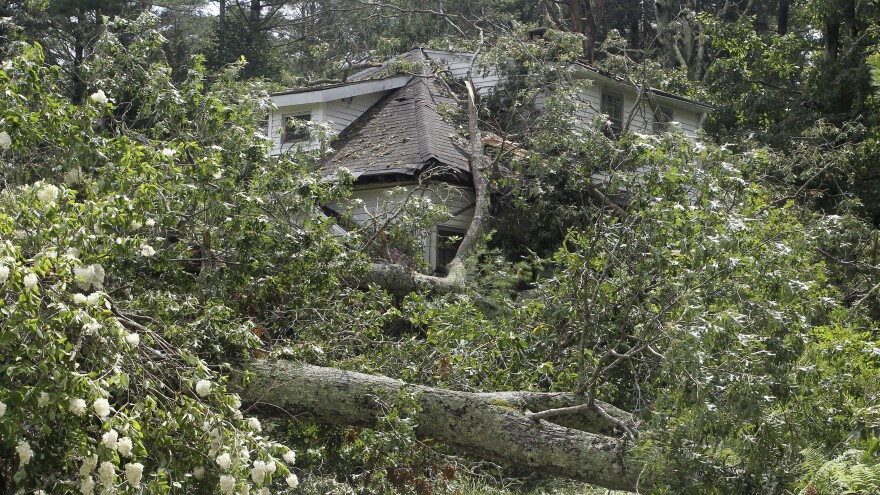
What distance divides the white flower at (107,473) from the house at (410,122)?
31.4ft

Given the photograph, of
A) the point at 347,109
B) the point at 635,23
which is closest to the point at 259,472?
the point at 347,109

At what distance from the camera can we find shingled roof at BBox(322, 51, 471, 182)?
15.2 meters

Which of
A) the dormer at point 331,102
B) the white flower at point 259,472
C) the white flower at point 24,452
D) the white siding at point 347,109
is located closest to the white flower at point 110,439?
the white flower at point 24,452

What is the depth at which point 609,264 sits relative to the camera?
7391 millimetres

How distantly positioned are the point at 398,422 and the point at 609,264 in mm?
2004

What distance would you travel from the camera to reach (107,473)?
179 inches

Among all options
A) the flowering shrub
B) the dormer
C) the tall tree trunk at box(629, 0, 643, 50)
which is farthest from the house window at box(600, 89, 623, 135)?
the tall tree trunk at box(629, 0, 643, 50)

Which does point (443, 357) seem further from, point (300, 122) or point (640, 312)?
point (300, 122)

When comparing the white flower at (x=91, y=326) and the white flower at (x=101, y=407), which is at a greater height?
the white flower at (x=91, y=326)

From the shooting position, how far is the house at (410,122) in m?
15.2

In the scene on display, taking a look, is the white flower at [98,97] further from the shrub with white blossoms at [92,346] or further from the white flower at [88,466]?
the white flower at [88,466]

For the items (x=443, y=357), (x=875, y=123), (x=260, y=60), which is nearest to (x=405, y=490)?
(x=443, y=357)

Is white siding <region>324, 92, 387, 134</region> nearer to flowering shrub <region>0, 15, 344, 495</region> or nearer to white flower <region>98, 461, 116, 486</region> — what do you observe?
flowering shrub <region>0, 15, 344, 495</region>

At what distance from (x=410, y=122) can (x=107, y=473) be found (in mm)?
12628
